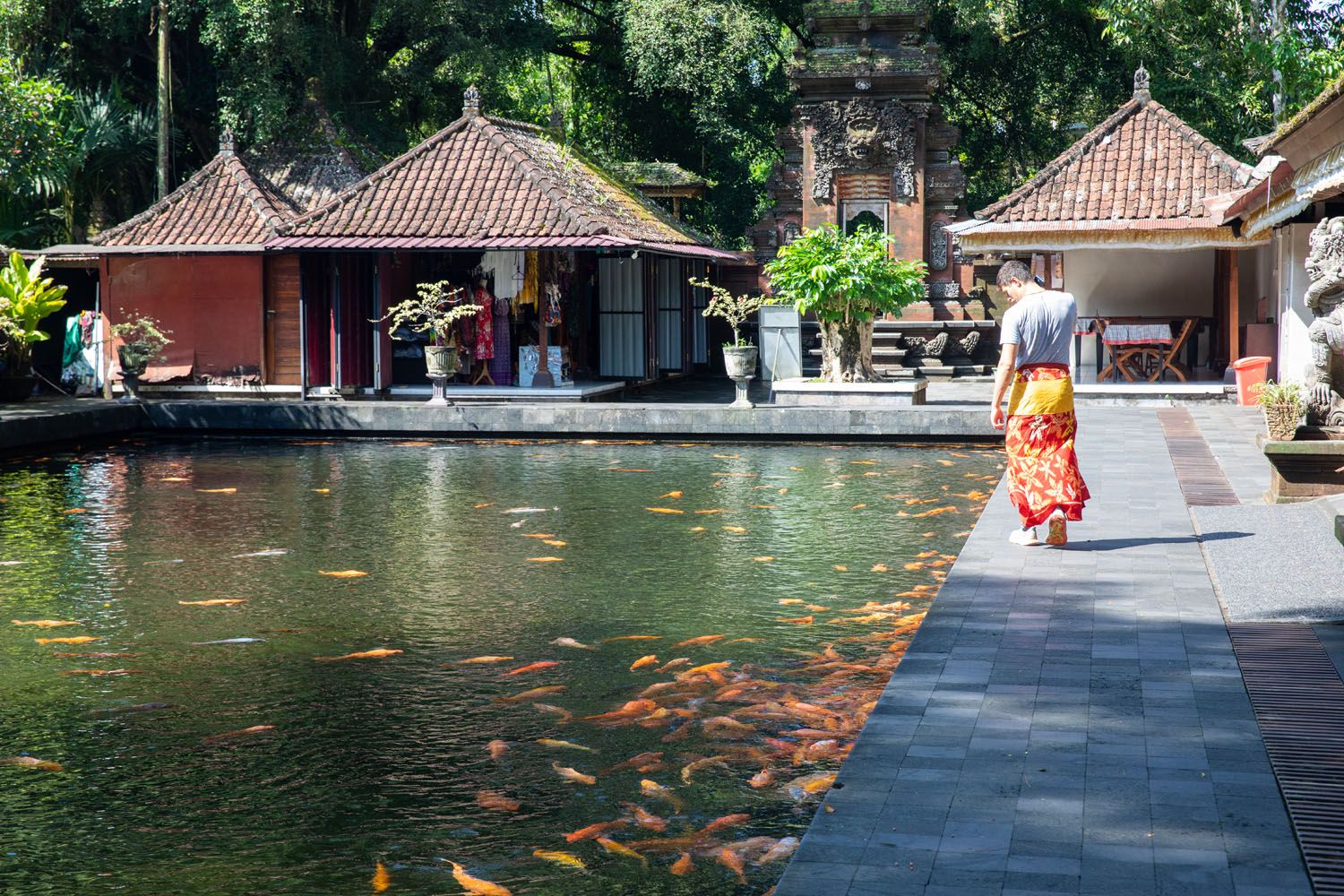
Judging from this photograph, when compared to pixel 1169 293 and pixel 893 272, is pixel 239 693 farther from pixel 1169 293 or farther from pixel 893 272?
pixel 1169 293

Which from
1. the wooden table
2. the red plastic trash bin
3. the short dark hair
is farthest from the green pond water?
the wooden table

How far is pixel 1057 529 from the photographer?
827 cm

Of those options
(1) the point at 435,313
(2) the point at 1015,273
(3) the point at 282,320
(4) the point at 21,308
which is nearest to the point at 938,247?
(1) the point at 435,313

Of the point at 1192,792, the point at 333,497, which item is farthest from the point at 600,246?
the point at 1192,792

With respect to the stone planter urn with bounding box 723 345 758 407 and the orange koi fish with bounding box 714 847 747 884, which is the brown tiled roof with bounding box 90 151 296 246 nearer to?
the stone planter urn with bounding box 723 345 758 407

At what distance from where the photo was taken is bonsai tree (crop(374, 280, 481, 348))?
1866cm

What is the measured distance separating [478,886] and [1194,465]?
30.9 feet

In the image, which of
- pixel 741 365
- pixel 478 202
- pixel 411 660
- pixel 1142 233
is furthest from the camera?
pixel 478 202

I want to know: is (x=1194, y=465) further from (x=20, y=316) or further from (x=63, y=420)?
(x=20, y=316)

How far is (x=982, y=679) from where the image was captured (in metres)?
5.45

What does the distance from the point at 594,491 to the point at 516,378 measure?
9.76 metres

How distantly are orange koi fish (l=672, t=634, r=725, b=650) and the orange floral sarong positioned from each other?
227 cm

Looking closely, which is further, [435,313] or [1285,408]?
[435,313]

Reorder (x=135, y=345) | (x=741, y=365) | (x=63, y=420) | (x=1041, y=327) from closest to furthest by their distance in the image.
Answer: (x=1041, y=327) → (x=63, y=420) → (x=741, y=365) → (x=135, y=345)
